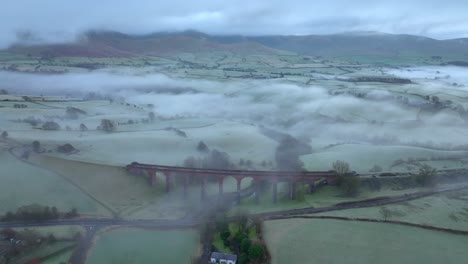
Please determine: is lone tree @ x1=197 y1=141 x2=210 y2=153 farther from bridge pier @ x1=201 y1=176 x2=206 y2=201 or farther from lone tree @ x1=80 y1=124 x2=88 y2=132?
lone tree @ x1=80 y1=124 x2=88 y2=132

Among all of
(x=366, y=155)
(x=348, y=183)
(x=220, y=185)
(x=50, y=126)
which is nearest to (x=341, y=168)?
(x=348, y=183)

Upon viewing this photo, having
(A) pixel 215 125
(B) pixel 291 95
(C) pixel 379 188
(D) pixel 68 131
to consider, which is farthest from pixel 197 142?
(B) pixel 291 95

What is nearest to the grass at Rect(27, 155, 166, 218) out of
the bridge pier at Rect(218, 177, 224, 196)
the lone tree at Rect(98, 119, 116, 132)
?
the bridge pier at Rect(218, 177, 224, 196)

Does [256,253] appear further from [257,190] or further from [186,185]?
[186,185]

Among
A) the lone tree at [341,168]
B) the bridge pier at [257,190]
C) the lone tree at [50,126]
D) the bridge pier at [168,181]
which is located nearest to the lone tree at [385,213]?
the lone tree at [341,168]

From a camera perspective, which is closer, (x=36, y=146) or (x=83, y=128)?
(x=36, y=146)

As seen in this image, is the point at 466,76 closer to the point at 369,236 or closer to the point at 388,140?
the point at 388,140
